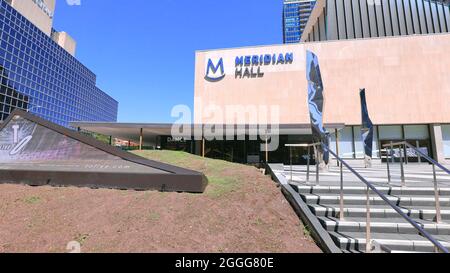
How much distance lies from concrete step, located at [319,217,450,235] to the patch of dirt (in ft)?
1.67

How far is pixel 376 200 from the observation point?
5039 mm

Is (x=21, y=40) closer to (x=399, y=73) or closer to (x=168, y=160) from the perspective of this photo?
(x=168, y=160)

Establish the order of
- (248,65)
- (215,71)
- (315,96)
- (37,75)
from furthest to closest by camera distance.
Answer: (37,75)
(215,71)
(248,65)
(315,96)

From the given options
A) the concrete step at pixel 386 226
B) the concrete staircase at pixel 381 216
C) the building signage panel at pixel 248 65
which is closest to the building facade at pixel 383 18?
the building signage panel at pixel 248 65

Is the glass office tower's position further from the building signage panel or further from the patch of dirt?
the patch of dirt

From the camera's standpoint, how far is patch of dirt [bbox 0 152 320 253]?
4055mm

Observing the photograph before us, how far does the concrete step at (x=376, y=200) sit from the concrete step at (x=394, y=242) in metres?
1.07

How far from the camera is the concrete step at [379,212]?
180 inches

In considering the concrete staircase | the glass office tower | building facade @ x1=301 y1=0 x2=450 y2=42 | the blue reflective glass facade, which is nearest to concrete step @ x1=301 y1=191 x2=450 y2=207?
the concrete staircase

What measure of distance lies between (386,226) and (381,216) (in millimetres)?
472

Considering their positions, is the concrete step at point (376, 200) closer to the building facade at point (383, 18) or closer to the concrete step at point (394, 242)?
the concrete step at point (394, 242)

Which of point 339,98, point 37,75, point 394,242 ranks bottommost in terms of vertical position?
point 394,242

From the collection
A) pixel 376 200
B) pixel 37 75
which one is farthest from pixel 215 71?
pixel 37 75

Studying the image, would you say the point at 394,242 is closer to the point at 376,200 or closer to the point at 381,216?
the point at 381,216
